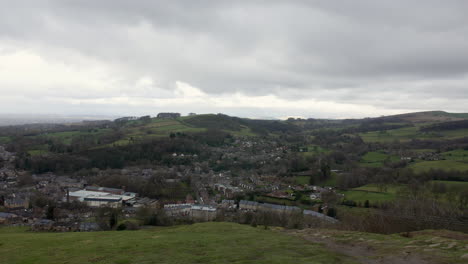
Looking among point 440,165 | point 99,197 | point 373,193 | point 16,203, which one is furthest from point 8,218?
point 440,165

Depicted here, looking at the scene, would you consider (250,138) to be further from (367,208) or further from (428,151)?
(367,208)

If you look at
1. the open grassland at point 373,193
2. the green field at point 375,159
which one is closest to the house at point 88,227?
the open grassland at point 373,193

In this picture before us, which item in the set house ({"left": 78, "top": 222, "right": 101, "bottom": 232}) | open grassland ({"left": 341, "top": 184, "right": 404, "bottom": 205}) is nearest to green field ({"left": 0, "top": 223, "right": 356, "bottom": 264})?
house ({"left": 78, "top": 222, "right": 101, "bottom": 232})

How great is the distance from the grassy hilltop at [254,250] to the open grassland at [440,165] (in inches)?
1956

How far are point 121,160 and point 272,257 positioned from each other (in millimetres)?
77873

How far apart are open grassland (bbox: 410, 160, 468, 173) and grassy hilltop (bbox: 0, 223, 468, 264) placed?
4967 cm

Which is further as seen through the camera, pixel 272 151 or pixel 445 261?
pixel 272 151

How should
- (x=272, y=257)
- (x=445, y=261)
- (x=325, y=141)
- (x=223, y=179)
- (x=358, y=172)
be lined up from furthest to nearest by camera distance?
(x=325, y=141), (x=223, y=179), (x=358, y=172), (x=272, y=257), (x=445, y=261)

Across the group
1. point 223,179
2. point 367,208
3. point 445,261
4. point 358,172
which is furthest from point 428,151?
point 445,261

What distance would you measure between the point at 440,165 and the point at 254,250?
62.8 metres

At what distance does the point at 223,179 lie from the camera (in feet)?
222

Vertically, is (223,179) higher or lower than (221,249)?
lower

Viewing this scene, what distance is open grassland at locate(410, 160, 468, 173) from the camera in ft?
182

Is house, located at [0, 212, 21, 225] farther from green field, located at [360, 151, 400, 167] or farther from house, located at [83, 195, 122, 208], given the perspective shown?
green field, located at [360, 151, 400, 167]
